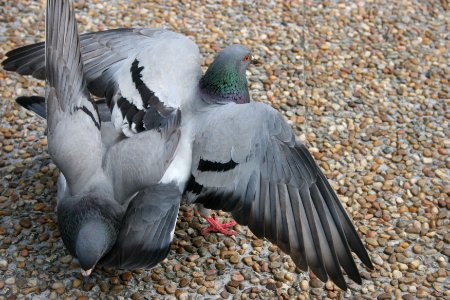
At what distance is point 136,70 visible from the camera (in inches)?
159

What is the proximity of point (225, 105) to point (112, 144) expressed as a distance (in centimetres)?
68

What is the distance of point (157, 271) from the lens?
3938 millimetres

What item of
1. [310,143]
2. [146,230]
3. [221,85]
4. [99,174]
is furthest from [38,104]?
[310,143]

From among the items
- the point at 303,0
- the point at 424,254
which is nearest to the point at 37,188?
the point at 424,254

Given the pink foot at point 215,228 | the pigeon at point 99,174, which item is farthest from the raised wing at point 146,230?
the pink foot at point 215,228

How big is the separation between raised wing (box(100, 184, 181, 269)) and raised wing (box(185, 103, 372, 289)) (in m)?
0.19

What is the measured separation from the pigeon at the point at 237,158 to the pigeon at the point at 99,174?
0.12m

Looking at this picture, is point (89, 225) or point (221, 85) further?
point (221, 85)

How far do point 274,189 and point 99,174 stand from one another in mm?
952

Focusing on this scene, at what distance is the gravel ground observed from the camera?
3.91m

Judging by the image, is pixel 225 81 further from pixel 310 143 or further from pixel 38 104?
pixel 38 104

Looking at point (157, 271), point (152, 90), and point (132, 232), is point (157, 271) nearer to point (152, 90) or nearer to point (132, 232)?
point (132, 232)

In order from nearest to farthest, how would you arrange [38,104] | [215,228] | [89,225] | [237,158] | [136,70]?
[89,225] → [237,158] → [136,70] → [215,228] → [38,104]

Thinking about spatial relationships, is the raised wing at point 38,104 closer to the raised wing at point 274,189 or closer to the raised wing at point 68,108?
the raised wing at point 68,108
